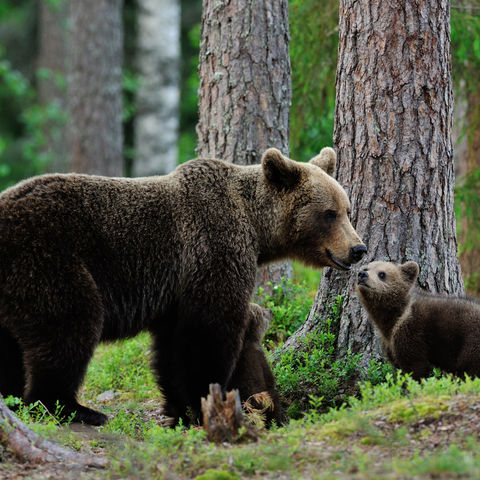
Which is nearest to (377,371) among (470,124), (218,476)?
(218,476)

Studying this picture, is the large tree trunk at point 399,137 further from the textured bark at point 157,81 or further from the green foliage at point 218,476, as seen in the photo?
the textured bark at point 157,81

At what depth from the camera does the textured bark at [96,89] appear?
17.0m

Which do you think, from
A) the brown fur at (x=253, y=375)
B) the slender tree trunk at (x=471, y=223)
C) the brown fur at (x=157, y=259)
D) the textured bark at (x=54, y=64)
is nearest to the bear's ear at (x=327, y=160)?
the brown fur at (x=157, y=259)

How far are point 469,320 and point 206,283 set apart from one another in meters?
2.09

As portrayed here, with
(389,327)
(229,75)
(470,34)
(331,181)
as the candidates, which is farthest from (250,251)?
(470,34)

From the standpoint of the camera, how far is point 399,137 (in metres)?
6.59

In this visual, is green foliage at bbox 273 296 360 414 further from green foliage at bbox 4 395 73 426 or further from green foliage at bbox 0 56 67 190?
green foliage at bbox 0 56 67 190

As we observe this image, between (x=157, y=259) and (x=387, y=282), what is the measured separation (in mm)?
1872

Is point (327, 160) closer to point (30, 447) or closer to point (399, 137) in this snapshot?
point (399, 137)

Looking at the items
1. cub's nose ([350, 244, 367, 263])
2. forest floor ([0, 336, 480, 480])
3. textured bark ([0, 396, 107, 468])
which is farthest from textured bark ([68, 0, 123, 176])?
textured bark ([0, 396, 107, 468])

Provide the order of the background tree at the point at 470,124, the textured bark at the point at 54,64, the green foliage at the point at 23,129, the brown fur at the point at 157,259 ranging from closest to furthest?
the brown fur at the point at 157,259 < the background tree at the point at 470,124 < the green foliage at the point at 23,129 < the textured bark at the point at 54,64

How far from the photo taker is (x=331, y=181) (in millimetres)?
6438

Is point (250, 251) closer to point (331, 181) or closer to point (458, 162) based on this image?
point (331, 181)

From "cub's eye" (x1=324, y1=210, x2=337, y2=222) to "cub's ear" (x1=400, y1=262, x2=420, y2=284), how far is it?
0.69 m
